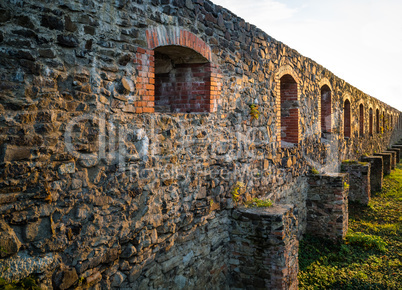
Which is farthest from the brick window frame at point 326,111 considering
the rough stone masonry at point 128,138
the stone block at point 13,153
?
the stone block at point 13,153

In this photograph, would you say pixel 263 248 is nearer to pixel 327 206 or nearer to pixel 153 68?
pixel 153 68

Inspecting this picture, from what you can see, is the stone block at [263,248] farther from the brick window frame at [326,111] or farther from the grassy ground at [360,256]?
the brick window frame at [326,111]

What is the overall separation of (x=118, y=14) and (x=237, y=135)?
8.22 ft

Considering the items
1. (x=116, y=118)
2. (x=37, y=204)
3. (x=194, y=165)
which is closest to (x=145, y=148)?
(x=116, y=118)

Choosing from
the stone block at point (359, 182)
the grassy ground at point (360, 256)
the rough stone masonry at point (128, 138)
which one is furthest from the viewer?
the stone block at point (359, 182)

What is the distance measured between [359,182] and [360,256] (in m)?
3.70

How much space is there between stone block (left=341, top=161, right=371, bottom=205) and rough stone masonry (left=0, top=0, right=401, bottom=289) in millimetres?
5196

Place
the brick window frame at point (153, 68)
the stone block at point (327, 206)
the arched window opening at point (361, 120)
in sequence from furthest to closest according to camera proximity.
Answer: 1. the arched window opening at point (361, 120)
2. the stone block at point (327, 206)
3. the brick window frame at point (153, 68)

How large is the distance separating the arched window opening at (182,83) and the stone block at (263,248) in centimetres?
168

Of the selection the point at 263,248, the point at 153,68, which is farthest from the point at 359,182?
the point at 153,68

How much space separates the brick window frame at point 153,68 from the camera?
3.17 meters

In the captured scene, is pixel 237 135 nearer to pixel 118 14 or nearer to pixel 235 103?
pixel 235 103

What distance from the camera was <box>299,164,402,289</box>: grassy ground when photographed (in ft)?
17.7

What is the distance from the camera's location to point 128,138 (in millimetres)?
3070
